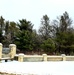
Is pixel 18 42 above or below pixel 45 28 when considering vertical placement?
below

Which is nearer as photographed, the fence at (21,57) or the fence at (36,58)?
the fence at (36,58)

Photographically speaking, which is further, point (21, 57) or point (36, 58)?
point (36, 58)

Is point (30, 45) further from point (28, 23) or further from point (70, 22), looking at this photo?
point (70, 22)

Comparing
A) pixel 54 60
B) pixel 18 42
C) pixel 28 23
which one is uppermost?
pixel 28 23

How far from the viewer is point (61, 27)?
62875mm

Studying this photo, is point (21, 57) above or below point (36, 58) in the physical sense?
above

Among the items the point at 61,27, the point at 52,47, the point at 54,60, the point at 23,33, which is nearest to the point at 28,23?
the point at 23,33

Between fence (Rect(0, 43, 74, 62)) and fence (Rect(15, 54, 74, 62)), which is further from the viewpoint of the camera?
fence (Rect(0, 43, 74, 62))

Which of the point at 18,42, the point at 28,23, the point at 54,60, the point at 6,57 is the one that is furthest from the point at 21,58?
the point at 28,23

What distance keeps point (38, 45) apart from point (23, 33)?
Result: 8.39 m

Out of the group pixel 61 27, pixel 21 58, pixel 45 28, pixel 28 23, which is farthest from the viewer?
pixel 45 28

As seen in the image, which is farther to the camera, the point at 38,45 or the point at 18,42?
the point at 38,45

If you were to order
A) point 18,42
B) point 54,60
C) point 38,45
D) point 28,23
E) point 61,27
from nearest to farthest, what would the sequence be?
1. point 54,60
2. point 18,42
3. point 28,23
4. point 38,45
5. point 61,27

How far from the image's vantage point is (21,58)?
29453 millimetres
